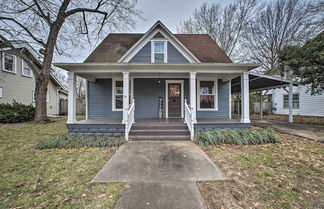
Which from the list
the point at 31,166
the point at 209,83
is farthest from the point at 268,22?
the point at 31,166

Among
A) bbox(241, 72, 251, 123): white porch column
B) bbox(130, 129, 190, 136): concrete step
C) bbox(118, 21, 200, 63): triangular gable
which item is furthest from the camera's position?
bbox(118, 21, 200, 63): triangular gable

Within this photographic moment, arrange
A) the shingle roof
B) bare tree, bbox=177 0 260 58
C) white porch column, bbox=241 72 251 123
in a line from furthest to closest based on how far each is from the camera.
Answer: bare tree, bbox=177 0 260 58, the shingle roof, white porch column, bbox=241 72 251 123

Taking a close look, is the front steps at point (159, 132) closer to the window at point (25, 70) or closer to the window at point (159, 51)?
the window at point (159, 51)

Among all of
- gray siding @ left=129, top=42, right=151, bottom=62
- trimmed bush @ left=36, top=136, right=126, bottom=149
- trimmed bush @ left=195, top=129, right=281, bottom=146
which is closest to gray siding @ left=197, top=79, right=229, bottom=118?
trimmed bush @ left=195, top=129, right=281, bottom=146

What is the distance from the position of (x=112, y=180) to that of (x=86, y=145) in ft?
8.94

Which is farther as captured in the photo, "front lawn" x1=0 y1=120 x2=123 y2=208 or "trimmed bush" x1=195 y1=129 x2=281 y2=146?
"trimmed bush" x1=195 y1=129 x2=281 y2=146

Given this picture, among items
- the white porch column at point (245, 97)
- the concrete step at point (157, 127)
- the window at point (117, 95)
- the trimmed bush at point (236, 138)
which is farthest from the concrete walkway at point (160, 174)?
the window at point (117, 95)

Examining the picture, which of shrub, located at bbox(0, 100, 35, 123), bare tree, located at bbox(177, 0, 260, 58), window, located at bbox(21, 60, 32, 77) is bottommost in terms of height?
shrub, located at bbox(0, 100, 35, 123)

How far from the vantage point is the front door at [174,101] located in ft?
27.3

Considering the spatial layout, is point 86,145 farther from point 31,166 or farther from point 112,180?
point 112,180

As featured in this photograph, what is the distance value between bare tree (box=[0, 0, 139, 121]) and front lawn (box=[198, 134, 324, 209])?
11.0 m

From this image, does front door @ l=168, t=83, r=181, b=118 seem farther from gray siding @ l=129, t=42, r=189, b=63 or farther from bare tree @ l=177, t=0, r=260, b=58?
bare tree @ l=177, t=0, r=260, b=58

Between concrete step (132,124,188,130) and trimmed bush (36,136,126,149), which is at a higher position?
concrete step (132,124,188,130)

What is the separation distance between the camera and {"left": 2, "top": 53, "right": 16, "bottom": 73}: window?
11432mm
